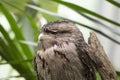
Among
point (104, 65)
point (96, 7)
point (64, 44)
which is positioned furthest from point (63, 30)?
point (96, 7)

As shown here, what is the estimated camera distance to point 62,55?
37.5 inches

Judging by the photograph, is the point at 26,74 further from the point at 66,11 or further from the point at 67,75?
the point at 66,11

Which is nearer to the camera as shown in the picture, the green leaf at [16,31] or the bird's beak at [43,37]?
the bird's beak at [43,37]

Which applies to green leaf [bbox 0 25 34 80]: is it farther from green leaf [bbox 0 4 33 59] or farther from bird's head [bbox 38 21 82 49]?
bird's head [bbox 38 21 82 49]

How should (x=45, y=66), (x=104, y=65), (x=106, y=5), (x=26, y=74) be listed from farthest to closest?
(x=106, y=5) → (x=26, y=74) → (x=45, y=66) → (x=104, y=65)

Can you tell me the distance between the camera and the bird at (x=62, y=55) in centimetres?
94

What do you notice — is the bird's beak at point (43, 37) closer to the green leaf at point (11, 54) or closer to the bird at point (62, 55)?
the bird at point (62, 55)

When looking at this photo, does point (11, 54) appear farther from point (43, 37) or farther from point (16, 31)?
point (43, 37)

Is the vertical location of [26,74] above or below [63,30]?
below

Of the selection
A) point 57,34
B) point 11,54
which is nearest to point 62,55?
point 57,34

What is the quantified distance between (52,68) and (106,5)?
121 centimetres

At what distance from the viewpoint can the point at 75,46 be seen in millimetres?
968

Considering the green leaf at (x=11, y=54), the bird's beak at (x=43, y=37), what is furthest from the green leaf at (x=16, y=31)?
the bird's beak at (x=43, y=37)

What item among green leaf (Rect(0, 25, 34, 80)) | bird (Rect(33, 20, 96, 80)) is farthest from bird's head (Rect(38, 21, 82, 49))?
green leaf (Rect(0, 25, 34, 80))
